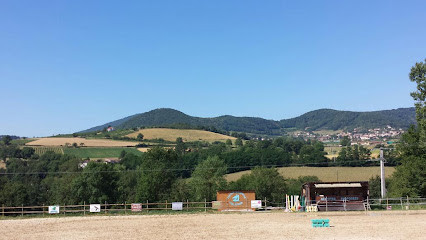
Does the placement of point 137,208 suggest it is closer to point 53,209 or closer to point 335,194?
point 53,209

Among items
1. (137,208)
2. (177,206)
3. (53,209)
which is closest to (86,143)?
(53,209)

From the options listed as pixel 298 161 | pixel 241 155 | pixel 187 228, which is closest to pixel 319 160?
pixel 298 161

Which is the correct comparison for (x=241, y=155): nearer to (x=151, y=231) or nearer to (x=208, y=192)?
(x=208, y=192)

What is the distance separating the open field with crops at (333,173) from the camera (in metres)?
85.9

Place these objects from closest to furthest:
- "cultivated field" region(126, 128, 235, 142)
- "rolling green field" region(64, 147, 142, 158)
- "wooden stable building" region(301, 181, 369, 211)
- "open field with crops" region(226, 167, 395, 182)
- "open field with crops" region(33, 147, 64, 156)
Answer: "wooden stable building" region(301, 181, 369, 211), "open field with crops" region(226, 167, 395, 182), "rolling green field" region(64, 147, 142, 158), "open field with crops" region(33, 147, 64, 156), "cultivated field" region(126, 128, 235, 142)

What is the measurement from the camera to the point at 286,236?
77.8ft

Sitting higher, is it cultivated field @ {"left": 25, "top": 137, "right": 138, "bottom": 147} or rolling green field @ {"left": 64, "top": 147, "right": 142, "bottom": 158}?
cultivated field @ {"left": 25, "top": 137, "right": 138, "bottom": 147}

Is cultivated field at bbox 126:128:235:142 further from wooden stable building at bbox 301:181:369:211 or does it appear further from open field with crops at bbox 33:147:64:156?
wooden stable building at bbox 301:181:369:211

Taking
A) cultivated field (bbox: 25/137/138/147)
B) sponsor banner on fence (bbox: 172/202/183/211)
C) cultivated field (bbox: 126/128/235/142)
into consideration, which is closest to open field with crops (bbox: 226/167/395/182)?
sponsor banner on fence (bbox: 172/202/183/211)

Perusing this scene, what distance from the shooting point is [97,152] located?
12862 centimetres

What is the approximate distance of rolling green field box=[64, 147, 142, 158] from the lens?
12456 cm

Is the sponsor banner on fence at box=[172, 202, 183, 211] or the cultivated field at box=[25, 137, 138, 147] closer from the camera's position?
the sponsor banner on fence at box=[172, 202, 183, 211]

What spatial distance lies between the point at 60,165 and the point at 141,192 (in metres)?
50.8

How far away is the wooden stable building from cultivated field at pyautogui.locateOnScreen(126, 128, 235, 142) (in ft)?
390
